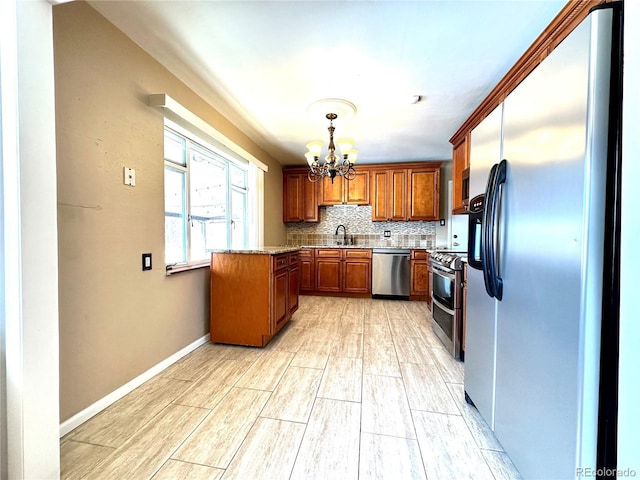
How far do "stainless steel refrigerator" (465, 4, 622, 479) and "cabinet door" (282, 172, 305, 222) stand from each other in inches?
162

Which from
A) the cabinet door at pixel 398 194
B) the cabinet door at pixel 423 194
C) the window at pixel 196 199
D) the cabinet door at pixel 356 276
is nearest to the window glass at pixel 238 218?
the window at pixel 196 199

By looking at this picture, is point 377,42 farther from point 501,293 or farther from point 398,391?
point 398,391

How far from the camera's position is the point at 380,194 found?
16.3ft

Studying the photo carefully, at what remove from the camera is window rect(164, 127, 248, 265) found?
2.35 m

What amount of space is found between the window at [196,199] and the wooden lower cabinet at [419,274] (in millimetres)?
2876

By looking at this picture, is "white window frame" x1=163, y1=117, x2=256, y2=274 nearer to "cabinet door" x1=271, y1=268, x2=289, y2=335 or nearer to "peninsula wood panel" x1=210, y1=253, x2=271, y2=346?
"peninsula wood panel" x1=210, y1=253, x2=271, y2=346

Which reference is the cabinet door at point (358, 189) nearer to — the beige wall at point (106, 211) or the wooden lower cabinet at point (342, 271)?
the wooden lower cabinet at point (342, 271)

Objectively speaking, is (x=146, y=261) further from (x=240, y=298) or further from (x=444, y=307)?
(x=444, y=307)

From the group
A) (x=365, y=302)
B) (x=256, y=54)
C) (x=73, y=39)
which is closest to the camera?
(x=73, y=39)

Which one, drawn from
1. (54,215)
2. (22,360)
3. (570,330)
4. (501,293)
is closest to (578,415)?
(570,330)

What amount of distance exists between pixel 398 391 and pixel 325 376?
1.74 feet

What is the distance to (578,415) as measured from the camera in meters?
0.81

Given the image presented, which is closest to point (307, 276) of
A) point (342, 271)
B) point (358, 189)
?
point (342, 271)

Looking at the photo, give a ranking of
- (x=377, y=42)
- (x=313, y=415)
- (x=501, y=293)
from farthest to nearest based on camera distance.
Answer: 1. (x=377, y=42)
2. (x=313, y=415)
3. (x=501, y=293)
